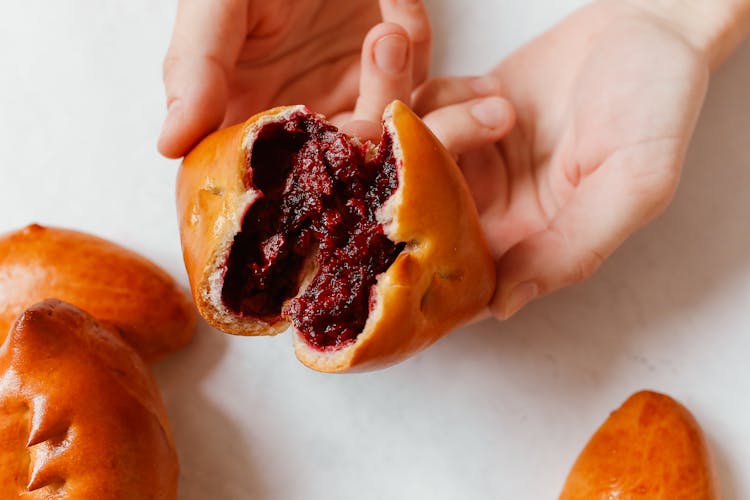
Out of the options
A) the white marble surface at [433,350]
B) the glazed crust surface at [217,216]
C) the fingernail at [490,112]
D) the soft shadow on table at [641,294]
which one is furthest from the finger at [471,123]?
the glazed crust surface at [217,216]

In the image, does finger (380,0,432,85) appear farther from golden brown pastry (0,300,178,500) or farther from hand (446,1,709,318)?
golden brown pastry (0,300,178,500)

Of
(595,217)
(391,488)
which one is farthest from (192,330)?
(595,217)

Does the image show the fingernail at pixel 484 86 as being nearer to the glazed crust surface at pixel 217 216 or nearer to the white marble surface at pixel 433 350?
the white marble surface at pixel 433 350

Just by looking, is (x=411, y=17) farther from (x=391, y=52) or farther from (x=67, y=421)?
(x=67, y=421)

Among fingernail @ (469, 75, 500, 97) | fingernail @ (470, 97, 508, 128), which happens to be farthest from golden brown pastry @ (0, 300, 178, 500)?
fingernail @ (469, 75, 500, 97)

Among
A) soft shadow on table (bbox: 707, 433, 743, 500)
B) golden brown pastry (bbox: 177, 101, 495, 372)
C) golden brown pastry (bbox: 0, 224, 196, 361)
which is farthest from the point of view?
soft shadow on table (bbox: 707, 433, 743, 500)

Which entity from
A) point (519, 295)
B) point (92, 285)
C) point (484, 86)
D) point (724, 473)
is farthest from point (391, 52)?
point (724, 473)
